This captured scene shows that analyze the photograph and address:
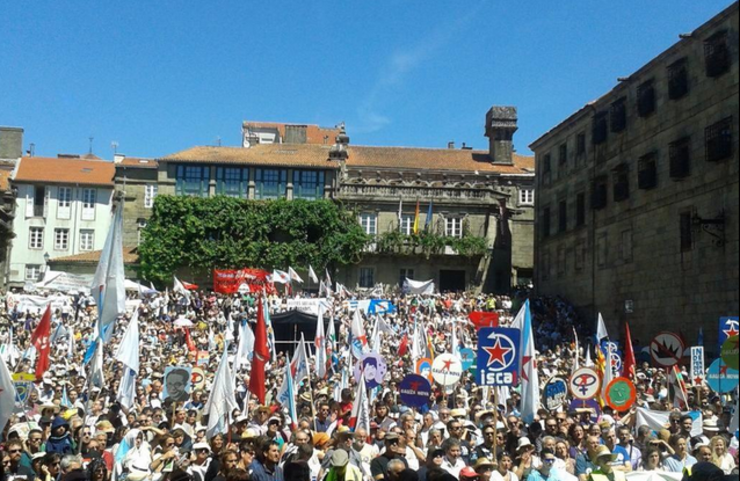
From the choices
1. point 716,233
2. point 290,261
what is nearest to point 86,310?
point 290,261

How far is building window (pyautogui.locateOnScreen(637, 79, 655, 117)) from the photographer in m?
34.4

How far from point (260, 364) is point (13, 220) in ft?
166

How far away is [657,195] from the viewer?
3394 centimetres

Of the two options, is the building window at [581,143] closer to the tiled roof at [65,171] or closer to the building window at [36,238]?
the tiled roof at [65,171]

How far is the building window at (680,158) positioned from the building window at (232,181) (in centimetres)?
2861

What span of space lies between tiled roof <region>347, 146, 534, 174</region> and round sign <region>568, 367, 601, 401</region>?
44266 millimetres

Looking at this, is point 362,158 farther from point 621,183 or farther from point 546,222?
point 621,183

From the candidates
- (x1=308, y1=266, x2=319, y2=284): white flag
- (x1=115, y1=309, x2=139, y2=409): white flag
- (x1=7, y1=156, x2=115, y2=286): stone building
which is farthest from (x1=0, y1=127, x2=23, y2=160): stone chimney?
(x1=115, y1=309, x2=139, y2=409): white flag

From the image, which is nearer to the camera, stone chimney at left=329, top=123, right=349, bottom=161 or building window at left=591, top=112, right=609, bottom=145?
building window at left=591, top=112, right=609, bottom=145

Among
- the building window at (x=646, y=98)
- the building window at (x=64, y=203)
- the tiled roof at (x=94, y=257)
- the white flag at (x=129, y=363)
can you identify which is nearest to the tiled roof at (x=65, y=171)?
the building window at (x=64, y=203)

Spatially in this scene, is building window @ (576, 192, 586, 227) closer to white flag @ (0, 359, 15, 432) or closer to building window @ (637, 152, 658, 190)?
building window @ (637, 152, 658, 190)

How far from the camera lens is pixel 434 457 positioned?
8.84 m

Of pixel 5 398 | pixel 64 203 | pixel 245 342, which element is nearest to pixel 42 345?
pixel 245 342

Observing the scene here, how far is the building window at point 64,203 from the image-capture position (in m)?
61.2
